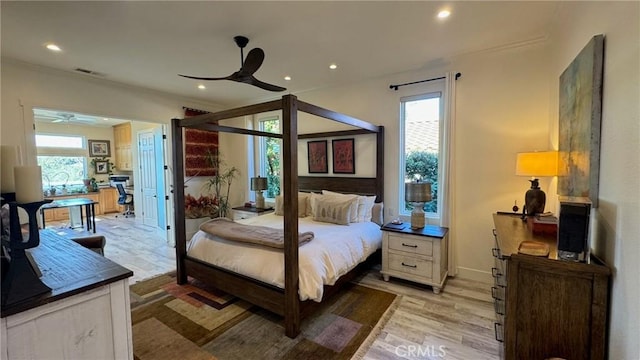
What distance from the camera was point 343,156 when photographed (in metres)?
4.39

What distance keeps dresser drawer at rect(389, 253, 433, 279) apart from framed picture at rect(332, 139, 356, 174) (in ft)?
5.08

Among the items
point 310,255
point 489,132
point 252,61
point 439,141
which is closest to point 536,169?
point 489,132

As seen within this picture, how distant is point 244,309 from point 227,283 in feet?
1.01

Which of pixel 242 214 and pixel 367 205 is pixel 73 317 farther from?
pixel 242 214

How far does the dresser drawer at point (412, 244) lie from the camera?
3.08m

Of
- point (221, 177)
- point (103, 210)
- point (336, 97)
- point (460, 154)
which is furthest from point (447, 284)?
point (103, 210)

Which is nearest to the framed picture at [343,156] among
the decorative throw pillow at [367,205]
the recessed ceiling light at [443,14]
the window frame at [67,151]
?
the decorative throw pillow at [367,205]

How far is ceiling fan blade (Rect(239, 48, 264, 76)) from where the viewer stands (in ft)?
7.78

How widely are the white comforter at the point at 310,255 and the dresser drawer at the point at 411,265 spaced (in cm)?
31

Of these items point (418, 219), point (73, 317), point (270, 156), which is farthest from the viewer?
point (270, 156)

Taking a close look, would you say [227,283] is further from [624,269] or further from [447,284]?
[624,269]

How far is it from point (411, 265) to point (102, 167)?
9.40 metres

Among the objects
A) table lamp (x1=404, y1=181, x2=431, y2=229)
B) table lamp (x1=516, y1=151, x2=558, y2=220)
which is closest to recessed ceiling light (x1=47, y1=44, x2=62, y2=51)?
table lamp (x1=404, y1=181, x2=431, y2=229)

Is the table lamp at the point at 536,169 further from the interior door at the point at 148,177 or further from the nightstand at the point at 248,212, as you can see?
the interior door at the point at 148,177
